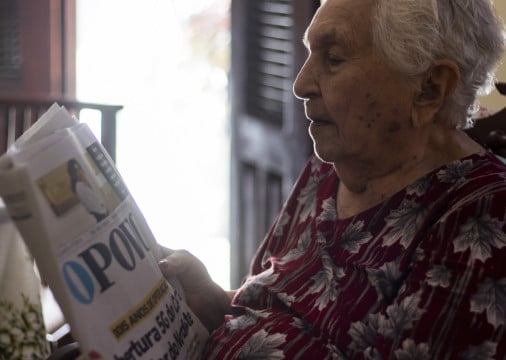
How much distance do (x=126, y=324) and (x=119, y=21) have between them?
136 inches

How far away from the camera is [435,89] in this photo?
1.30 metres

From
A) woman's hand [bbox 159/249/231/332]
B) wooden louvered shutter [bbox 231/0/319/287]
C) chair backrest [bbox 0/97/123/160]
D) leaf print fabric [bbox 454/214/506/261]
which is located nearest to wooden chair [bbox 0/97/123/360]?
chair backrest [bbox 0/97/123/160]

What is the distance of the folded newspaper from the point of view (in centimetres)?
93

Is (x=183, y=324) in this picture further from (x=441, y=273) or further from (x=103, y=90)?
(x=103, y=90)

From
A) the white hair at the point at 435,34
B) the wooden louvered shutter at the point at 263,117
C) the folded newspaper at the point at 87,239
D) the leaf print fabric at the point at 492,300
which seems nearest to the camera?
the folded newspaper at the point at 87,239

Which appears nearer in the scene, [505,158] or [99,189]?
[99,189]

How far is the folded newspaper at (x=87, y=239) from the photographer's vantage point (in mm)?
934

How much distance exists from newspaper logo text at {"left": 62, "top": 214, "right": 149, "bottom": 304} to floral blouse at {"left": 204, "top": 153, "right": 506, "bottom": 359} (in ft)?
0.99

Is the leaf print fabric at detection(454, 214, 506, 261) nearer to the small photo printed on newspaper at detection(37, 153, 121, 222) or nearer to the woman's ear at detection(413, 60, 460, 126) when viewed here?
the woman's ear at detection(413, 60, 460, 126)

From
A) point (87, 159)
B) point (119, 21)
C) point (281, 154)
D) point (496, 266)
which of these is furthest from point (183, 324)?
point (119, 21)

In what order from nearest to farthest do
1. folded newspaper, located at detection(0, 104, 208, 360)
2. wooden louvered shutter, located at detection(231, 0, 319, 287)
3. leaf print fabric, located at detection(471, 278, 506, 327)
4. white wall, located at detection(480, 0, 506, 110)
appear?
1. folded newspaper, located at detection(0, 104, 208, 360)
2. leaf print fabric, located at detection(471, 278, 506, 327)
3. white wall, located at detection(480, 0, 506, 110)
4. wooden louvered shutter, located at detection(231, 0, 319, 287)

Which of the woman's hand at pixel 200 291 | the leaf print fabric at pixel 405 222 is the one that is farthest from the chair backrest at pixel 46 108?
the leaf print fabric at pixel 405 222

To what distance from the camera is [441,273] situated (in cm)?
116

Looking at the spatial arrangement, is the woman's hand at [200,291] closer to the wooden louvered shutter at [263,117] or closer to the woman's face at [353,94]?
the woman's face at [353,94]
